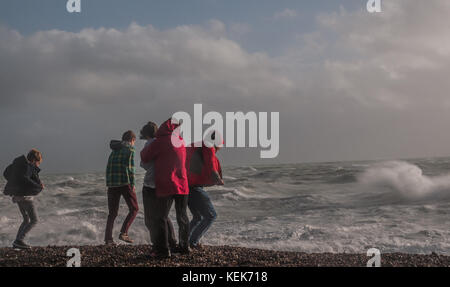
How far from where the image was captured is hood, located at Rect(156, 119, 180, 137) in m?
5.47

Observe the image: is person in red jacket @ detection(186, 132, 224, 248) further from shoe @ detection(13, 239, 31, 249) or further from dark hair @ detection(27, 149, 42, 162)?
shoe @ detection(13, 239, 31, 249)

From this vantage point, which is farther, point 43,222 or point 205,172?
point 43,222

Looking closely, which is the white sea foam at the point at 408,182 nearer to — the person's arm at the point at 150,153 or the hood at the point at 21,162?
the person's arm at the point at 150,153

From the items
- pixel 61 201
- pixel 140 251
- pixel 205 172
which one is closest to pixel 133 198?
pixel 140 251

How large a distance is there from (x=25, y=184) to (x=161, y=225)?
322 cm

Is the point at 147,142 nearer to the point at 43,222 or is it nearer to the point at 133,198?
the point at 133,198

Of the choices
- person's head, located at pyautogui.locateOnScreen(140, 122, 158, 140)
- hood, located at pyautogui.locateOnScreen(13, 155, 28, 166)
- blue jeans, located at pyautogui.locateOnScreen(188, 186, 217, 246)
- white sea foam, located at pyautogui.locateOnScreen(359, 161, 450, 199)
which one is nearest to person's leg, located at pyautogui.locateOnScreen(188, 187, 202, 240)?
blue jeans, located at pyautogui.locateOnScreen(188, 186, 217, 246)

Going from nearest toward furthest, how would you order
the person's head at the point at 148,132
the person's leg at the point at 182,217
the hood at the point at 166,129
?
the hood at the point at 166,129, the person's leg at the point at 182,217, the person's head at the point at 148,132

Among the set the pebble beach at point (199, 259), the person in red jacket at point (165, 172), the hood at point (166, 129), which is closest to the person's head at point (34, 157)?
the pebble beach at point (199, 259)

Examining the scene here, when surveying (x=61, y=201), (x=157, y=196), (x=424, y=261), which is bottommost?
(x=61, y=201)

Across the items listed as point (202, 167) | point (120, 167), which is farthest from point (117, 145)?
point (202, 167)

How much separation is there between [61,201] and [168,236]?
16.3m

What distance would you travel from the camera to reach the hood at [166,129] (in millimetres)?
5473
